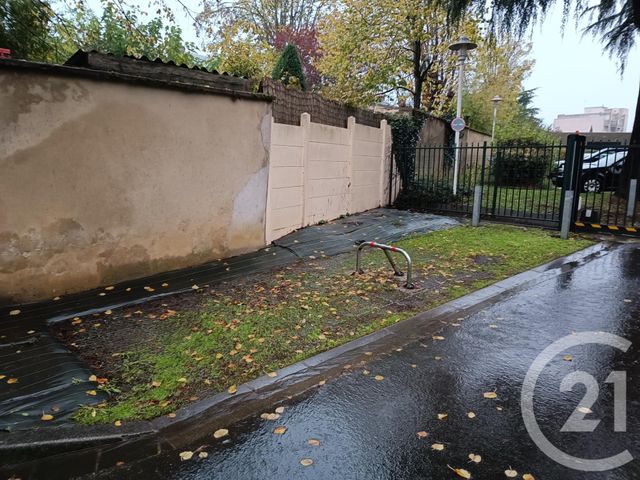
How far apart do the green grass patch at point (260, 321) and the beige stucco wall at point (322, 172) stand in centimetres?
168

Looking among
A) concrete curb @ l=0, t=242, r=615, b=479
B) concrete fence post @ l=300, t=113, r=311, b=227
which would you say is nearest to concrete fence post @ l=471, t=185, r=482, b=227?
concrete fence post @ l=300, t=113, r=311, b=227

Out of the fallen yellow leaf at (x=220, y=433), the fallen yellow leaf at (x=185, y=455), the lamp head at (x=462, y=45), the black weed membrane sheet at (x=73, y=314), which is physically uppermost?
the lamp head at (x=462, y=45)

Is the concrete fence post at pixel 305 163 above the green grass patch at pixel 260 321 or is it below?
above

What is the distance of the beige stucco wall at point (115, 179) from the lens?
16.3ft

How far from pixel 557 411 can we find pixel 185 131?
5776 mm

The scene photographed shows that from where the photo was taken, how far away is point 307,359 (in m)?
4.01

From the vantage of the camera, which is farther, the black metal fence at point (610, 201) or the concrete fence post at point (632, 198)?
the concrete fence post at point (632, 198)

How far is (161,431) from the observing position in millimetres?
3012

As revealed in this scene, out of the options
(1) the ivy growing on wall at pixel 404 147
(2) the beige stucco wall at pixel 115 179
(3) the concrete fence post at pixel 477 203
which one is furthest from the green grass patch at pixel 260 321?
(1) the ivy growing on wall at pixel 404 147

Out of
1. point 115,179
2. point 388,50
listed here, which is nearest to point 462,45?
point 388,50

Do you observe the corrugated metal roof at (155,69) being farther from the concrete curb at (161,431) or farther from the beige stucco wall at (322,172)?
the concrete curb at (161,431)

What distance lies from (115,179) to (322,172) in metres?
4.84

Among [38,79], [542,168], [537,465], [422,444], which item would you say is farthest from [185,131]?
[542,168]

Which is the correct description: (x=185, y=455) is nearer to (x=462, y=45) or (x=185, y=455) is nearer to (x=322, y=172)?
(x=322, y=172)
